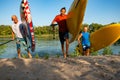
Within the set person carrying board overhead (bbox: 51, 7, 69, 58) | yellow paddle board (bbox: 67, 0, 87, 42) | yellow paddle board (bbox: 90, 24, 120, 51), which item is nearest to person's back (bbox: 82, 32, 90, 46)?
yellow paddle board (bbox: 67, 0, 87, 42)

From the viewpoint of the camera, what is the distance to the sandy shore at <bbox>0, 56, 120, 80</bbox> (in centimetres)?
532

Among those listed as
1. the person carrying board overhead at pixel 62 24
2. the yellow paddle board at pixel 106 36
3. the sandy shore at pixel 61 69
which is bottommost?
the sandy shore at pixel 61 69

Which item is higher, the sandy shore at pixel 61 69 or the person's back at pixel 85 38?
the person's back at pixel 85 38

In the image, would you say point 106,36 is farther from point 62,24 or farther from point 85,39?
point 62,24

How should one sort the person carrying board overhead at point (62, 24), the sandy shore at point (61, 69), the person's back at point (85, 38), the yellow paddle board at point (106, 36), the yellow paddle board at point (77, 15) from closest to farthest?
the sandy shore at point (61, 69), the person carrying board overhead at point (62, 24), the yellow paddle board at point (77, 15), the person's back at point (85, 38), the yellow paddle board at point (106, 36)

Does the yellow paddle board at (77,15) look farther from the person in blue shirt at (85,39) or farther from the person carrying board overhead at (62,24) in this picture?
the person carrying board overhead at (62,24)

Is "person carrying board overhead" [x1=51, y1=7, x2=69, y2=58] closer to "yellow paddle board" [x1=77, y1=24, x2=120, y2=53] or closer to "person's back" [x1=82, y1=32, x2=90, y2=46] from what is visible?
"person's back" [x1=82, y1=32, x2=90, y2=46]

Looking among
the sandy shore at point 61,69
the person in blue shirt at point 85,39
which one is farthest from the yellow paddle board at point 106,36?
the sandy shore at point 61,69

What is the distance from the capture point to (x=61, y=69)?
18.9 feet

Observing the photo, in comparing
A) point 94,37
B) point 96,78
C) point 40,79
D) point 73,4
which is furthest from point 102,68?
point 94,37

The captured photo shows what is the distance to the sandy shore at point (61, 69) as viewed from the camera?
5316 millimetres

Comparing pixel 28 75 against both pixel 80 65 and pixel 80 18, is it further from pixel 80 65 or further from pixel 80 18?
pixel 80 18

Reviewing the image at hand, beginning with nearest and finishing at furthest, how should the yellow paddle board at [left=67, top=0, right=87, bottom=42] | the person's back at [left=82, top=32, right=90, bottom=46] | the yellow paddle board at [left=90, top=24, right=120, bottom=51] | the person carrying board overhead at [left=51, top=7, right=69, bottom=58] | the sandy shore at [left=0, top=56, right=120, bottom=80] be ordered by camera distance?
the sandy shore at [left=0, top=56, right=120, bottom=80], the person carrying board overhead at [left=51, top=7, right=69, bottom=58], the yellow paddle board at [left=67, top=0, right=87, bottom=42], the person's back at [left=82, top=32, right=90, bottom=46], the yellow paddle board at [left=90, top=24, right=120, bottom=51]

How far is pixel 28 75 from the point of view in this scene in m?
5.48
